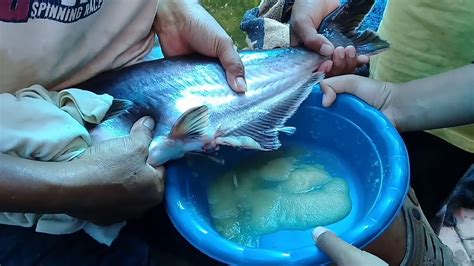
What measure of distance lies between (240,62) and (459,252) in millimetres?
885

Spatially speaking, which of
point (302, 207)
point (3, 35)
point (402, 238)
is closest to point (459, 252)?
point (402, 238)

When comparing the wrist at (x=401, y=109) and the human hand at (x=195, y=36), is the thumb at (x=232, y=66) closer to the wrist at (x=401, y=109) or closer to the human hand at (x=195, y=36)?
the human hand at (x=195, y=36)

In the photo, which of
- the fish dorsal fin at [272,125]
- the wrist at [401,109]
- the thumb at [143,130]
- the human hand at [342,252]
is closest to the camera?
the human hand at [342,252]

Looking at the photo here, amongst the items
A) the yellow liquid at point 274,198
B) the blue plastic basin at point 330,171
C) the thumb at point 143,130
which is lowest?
the yellow liquid at point 274,198

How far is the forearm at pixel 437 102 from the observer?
1.25 m

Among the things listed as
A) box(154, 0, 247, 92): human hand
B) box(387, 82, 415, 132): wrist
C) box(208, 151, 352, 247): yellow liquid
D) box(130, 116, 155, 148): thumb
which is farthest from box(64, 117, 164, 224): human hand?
box(387, 82, 415, 132): wrist

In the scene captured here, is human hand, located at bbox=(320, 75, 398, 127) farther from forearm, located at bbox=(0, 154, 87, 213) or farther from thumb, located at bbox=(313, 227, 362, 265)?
forearm, located at bbox=(0, 154, 87, 213)

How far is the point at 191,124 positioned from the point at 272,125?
0.67 feet

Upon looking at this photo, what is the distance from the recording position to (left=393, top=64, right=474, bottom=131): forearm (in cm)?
125

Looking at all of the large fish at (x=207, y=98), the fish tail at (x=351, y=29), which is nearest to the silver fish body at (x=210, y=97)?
the large fish at (x=207, y=98)

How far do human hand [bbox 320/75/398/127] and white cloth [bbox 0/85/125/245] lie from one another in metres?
0.44

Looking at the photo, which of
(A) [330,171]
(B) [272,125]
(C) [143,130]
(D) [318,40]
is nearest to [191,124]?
(C) [143,130]

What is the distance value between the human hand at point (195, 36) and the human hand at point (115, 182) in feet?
0.89

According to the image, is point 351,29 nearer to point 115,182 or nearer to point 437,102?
point 437,102
